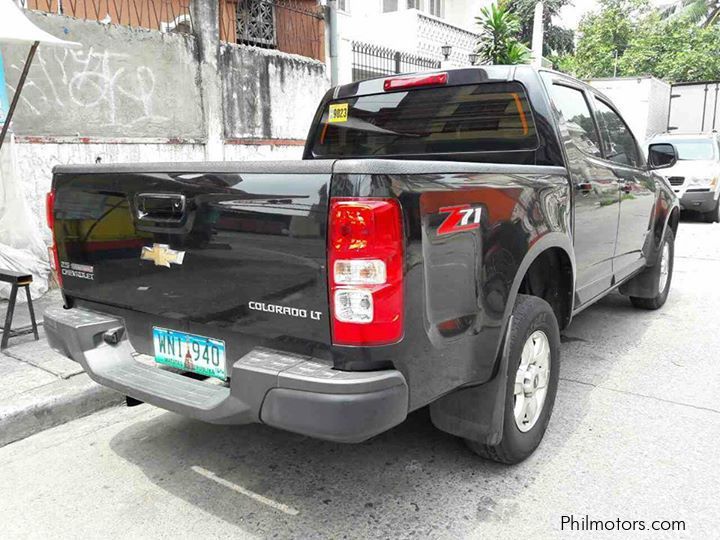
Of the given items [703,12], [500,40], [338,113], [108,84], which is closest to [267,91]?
[108,84]

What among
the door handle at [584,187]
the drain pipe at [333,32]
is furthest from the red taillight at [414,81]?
the drain pipe at [333,32]

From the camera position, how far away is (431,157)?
3926 millimetres

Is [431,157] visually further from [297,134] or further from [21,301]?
[297,134]

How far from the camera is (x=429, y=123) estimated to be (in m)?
3.90

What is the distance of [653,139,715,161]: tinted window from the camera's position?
1219cm

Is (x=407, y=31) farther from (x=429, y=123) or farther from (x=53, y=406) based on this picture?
(x=53, y=406)

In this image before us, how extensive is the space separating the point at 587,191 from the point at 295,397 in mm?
2379

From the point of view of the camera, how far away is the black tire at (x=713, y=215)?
475 inches

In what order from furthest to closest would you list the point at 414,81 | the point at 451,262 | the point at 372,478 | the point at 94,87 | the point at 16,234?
the point at 94,87 < the point at 16,234 < the point at 414,81 < the point at 372,478 < the point at 451,262

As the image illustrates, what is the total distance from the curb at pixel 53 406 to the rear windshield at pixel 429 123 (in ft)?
7.02

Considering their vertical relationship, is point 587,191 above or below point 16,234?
above

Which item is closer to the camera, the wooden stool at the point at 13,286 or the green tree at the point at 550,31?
the wooden stool at the point at 13,286

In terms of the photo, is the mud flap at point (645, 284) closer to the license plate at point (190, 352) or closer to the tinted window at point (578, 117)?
the tinted window at point (578, 117)

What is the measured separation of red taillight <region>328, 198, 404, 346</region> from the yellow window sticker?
2.27 m
